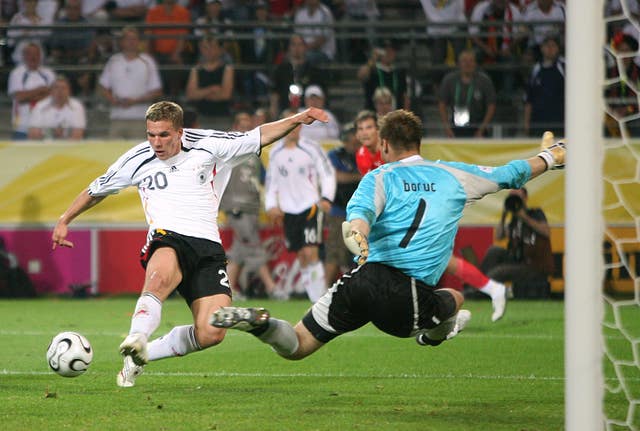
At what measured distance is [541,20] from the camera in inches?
686

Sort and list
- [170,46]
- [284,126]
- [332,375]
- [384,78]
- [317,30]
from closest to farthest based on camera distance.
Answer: [284,126] → [332,375] → [384,78] → [317,30] → [170,46]

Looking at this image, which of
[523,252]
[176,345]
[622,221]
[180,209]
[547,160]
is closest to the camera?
[547,160]

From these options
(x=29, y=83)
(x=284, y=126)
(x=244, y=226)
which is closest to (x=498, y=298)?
(x=284, y=126)

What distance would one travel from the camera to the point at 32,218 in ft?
53.7

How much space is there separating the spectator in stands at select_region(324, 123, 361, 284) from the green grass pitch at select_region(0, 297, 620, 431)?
3535mm

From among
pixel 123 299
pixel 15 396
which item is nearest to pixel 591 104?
pixel 15 396

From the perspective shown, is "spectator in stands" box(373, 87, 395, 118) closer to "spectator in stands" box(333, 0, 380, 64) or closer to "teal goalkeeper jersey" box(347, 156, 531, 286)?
"spectator in stands" box(333, 0, 380, 64)

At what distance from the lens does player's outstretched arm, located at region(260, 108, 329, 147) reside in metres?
7.86

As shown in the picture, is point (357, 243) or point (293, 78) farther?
point (293, 78)

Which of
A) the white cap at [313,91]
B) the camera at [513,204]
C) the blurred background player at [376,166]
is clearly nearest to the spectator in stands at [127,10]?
the white cap at [313,91]

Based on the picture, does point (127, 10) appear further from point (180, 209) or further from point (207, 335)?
point (207, 335)

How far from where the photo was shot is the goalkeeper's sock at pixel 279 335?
273 inches

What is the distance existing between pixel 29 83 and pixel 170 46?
2379 millimetres

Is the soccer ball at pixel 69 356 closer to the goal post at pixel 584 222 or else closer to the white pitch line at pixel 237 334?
the goal post at pixel 584 222
